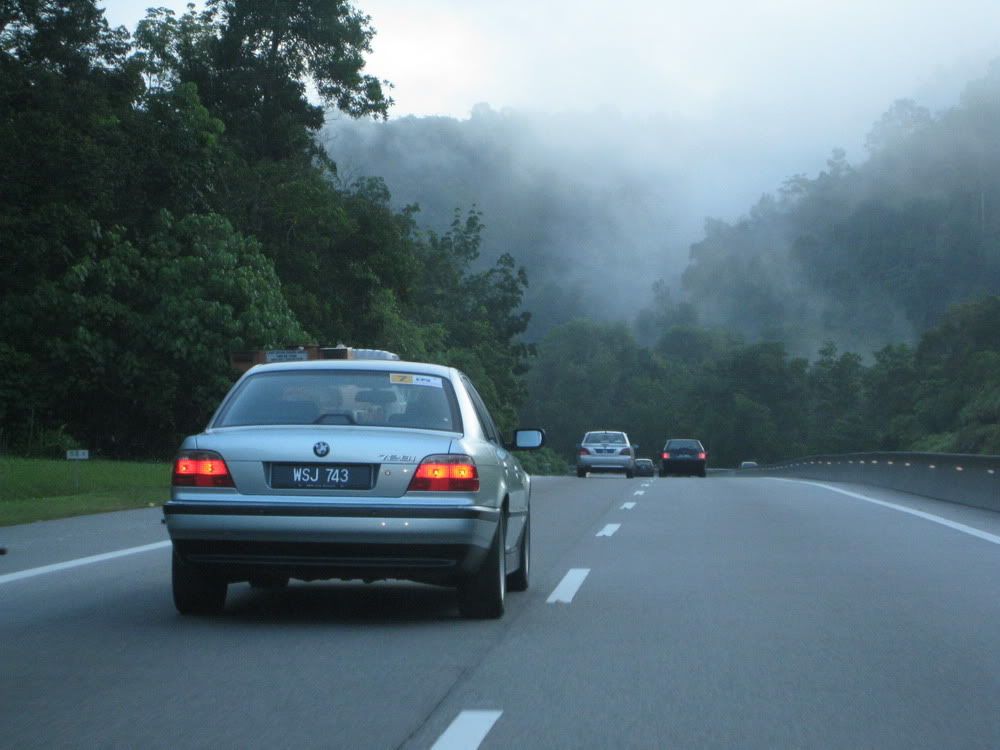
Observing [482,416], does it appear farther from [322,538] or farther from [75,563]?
[75,563]

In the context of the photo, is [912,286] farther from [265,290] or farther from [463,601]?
[463,601]

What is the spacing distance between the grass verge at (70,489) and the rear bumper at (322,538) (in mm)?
8692

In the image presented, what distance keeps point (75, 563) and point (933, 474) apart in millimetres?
17991

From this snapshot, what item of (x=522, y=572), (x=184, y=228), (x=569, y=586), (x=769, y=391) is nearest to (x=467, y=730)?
(x=522, y=572)

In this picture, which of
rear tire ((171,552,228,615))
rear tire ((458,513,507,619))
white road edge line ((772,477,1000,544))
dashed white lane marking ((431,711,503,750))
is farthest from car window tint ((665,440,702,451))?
dashed white lane marking ((431,711,503,750))

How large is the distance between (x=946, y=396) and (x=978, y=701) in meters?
96.0

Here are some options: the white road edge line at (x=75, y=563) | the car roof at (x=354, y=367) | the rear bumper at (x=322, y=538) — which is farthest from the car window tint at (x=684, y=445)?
the rear bumper at (x=322, y=538)

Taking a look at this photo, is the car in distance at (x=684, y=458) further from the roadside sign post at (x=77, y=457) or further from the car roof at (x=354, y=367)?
the car roof at (x=354, y=367)

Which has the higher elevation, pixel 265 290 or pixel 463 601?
pixel 265 290

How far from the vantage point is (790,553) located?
13398mm

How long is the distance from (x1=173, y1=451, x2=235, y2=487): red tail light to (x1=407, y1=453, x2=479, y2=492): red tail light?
3.38ft

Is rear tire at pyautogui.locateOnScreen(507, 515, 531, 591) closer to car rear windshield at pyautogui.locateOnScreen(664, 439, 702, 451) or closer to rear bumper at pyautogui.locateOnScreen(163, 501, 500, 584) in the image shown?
rear bumper at pyautogui.locateOnScreen(163, 501, 500, 584)

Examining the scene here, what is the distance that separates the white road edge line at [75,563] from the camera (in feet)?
34.8

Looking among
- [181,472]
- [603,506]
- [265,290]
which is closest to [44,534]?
[181,472]
